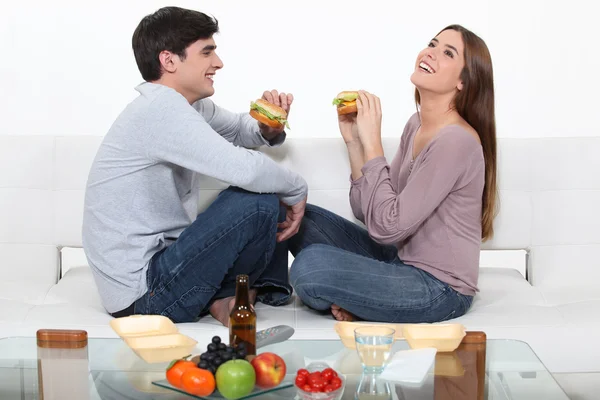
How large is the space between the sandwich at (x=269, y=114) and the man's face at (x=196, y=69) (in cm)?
26

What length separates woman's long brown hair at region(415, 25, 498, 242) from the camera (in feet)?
10.4

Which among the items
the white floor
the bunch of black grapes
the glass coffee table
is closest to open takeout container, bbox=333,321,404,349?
the glass coffee table

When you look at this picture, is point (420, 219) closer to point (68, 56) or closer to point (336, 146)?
point (336, 146)

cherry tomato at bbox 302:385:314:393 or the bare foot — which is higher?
cherry tomato at bbox 302:385:314:393

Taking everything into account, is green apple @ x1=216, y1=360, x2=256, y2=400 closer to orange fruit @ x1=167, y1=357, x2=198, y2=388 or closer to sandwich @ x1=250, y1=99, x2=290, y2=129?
orange fruit @ x1=167, y1=357, x2=198, y2=388

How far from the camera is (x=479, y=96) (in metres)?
3.18

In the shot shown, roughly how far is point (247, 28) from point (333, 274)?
223 centimetres

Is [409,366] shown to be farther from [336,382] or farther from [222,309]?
[222,309]

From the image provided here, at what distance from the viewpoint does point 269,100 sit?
11.6ft

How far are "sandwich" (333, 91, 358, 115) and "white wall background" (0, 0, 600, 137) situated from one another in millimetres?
1502

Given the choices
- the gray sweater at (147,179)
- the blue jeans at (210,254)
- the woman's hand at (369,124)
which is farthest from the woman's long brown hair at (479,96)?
the blue jeans at (210,254)

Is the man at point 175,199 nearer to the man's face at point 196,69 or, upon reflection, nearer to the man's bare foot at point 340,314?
the man's face at point 196,69

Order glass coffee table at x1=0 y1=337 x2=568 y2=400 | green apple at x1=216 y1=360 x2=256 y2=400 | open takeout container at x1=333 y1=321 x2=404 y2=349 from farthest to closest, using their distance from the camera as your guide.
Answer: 1. open takeout container at x1=333 y1=321 x2=404 y2=349
2. glass coffee table at x1=0 y1=337 x2=568 y2=400
3. green apple at x1=216 y1=360 x2=256 y2=400

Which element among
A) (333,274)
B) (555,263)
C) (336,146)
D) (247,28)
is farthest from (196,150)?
(247,28)
